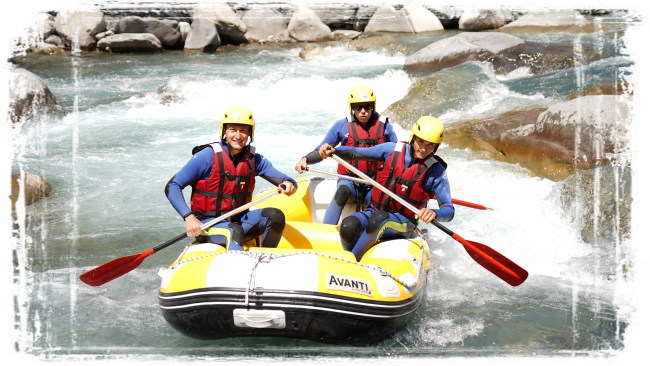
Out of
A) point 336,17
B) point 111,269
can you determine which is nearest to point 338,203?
point 111,269

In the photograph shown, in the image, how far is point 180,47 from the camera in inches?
632

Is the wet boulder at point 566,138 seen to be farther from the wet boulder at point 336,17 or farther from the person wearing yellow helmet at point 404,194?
the wet boulder at point 336,17

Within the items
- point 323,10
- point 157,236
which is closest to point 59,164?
point 157,236

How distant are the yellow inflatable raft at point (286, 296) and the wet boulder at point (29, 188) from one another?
12.4 feet

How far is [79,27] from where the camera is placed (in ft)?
48.9

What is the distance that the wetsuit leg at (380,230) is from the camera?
4.75 m

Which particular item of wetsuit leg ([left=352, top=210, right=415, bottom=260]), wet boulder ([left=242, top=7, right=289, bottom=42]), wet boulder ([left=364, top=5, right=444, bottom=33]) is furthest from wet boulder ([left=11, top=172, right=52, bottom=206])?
wet boulder ([left=364, top=5, right=444, bottom=33])

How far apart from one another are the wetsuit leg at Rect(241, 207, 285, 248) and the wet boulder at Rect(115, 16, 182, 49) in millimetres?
11949

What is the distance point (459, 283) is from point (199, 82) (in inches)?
328

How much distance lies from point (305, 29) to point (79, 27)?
5516 mm

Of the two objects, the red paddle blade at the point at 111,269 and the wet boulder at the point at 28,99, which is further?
the wet boulder at the point at 28,99

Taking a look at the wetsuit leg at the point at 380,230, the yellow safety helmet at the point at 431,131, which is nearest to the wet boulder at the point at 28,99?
the wetsuit leg at the point at 380,230

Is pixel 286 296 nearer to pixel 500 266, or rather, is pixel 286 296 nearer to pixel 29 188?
pixel 500 266

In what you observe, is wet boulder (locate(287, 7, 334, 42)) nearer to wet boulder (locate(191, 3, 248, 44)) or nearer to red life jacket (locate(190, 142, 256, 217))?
wet boulder (locate(191, 3, 248, 44))
